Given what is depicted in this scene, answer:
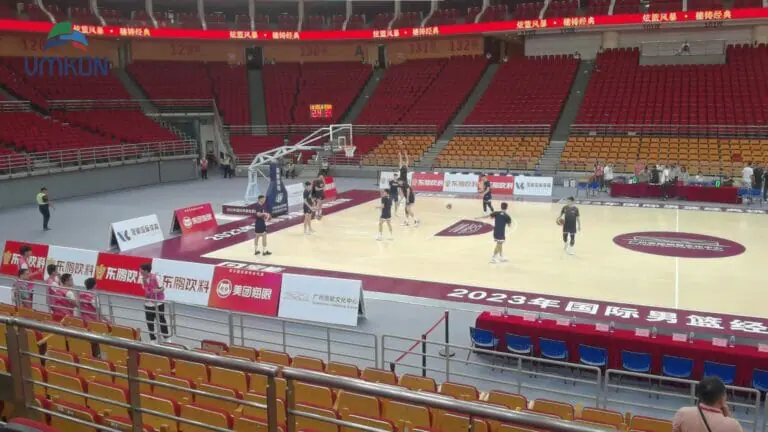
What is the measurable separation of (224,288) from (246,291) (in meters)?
0.52

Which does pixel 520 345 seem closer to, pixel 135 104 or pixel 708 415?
pixel 708 415

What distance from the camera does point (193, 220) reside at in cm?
2197

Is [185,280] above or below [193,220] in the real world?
below

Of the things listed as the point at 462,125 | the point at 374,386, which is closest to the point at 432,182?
the point at 462,125

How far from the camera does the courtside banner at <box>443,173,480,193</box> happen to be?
99.2 feet

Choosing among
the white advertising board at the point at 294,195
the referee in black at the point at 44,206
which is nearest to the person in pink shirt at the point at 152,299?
the referee in black at the point at 44,206

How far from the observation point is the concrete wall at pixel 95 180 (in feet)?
89.6

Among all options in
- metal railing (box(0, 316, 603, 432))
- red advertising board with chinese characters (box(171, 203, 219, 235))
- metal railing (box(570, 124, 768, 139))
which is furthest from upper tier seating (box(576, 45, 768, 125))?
metal railing (box(0, 316, 603, 432))

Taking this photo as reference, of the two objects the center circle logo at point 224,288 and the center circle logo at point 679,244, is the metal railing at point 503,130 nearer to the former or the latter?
the center circle logo at point 679,244

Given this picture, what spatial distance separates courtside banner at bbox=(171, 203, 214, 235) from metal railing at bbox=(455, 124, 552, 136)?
20428mm

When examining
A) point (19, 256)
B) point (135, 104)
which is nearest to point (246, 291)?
point (19, 256)

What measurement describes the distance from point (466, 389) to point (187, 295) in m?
8.36

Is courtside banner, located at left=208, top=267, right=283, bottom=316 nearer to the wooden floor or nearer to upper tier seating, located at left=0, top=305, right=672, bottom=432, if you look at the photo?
the wooden floor

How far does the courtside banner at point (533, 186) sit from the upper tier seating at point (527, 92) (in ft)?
30.7
